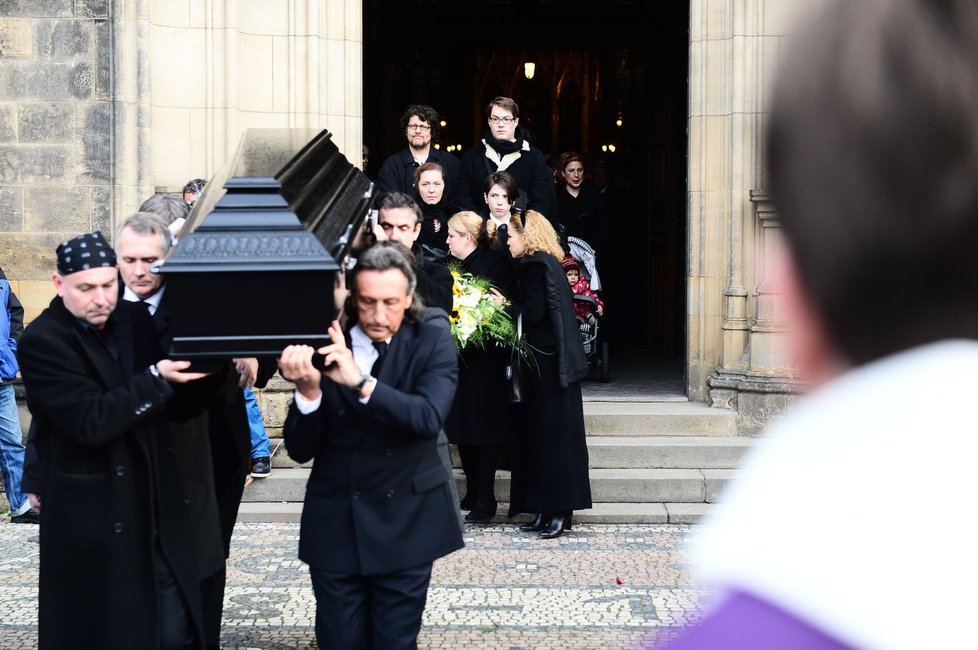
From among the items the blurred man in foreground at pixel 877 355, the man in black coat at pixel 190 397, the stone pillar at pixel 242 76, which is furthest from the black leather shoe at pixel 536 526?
the blurred man in foreground at pixel 877 355

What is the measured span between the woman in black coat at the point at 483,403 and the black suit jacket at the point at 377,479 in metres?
3.58

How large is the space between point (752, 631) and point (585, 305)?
32.3 ft

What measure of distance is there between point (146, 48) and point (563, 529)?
4.41 m

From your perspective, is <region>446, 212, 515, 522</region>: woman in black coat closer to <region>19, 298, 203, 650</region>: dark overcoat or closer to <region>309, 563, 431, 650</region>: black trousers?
<region>309, 563, 431, 650</region>: black trousers

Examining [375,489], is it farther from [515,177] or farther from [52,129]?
[52,129]

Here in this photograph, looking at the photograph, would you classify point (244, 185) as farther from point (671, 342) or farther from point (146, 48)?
point (671, 342)

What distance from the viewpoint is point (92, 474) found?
4.35 meters

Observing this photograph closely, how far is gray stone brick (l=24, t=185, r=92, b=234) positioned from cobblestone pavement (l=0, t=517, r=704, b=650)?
220 centimetres

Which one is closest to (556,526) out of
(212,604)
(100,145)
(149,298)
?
(212,604)

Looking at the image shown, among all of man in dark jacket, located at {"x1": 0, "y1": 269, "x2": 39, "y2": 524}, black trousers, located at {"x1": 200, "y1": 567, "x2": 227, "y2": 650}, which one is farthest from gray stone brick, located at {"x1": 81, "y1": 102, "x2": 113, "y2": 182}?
black trousers, located at {"x1": 200, "y1": 567, "x2": 227, "y2": 650}

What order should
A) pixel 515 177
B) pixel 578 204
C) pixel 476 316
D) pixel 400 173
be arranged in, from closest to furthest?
1. pixel 476 316
2. pixel 400 173
3. pixel 515 177
4. pixel 578 204

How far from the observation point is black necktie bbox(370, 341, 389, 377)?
15.2ft

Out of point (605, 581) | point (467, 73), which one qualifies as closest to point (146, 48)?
point (605, 581)

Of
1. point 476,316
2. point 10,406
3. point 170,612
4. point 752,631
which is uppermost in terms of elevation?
point 752,631
